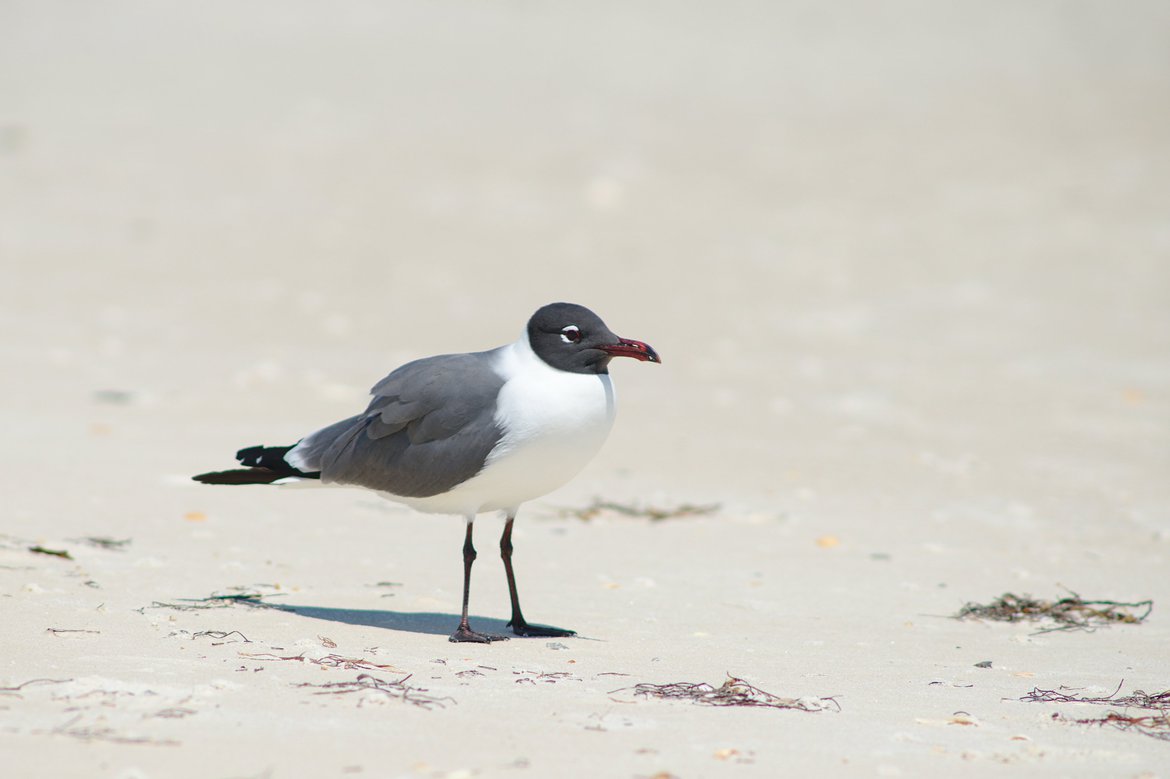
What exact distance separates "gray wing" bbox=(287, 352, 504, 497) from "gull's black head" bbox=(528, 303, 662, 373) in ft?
0.75

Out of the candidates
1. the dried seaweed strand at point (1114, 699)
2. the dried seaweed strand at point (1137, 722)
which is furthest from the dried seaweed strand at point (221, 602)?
the dried seaweed strand at point (1137, 722)

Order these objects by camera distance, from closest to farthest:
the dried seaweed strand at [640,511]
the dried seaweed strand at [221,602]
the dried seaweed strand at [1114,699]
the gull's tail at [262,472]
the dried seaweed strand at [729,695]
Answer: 1. the dried seaweed strand at [729,695]
2. the dried seaweed strand at [1114,699]
3. the dried seaweed strand at [221,602]
4. the gull's tail at [262,472]
5. the dried seaweed strand at [640,511]

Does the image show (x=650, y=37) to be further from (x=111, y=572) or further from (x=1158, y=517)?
(x=111, y=572)

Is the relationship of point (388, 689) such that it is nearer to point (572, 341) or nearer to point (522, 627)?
point (522, 627)

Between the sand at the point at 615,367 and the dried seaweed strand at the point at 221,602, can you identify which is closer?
the sand at the point at 615,367

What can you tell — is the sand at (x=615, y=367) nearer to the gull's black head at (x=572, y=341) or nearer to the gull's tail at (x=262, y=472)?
the gull's tail at (x=262, y=472)

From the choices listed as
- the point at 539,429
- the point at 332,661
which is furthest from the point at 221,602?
the point at 539,429

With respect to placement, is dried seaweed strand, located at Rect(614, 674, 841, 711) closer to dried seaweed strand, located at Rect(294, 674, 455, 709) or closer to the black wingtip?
dried seaweed strand, located at Rect(294, 674, 455, 709)

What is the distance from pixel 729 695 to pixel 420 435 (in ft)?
5.82

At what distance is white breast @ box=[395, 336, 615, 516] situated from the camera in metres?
5.48

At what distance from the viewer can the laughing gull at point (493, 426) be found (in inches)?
217

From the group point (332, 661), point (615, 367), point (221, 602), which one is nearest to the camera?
point (332, 661)

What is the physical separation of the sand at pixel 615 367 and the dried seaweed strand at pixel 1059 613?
0.11 metres

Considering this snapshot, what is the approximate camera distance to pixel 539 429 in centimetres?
547
